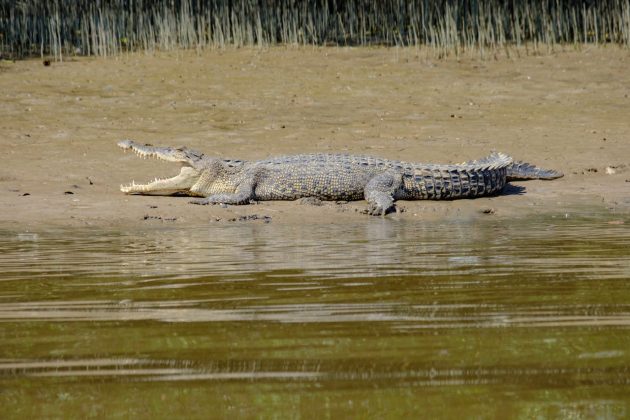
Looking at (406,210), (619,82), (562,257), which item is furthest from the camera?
(619,82)

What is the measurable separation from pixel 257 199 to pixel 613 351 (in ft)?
25.0

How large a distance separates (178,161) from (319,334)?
759 centimetres

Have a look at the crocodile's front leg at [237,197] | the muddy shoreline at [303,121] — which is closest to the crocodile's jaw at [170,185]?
the muddy shoreline at [303,121]

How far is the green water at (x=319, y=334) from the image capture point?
8.21 ft

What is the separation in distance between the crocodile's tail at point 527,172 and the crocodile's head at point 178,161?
3.42m

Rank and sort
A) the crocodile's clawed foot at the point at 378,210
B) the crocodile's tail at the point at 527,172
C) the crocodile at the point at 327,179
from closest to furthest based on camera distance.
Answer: the crocodile's clawed foot at the point at 378,210 < the crocodile at the point at 327,179 < the crocodile's tail at the point at 527,172

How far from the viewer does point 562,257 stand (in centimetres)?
568

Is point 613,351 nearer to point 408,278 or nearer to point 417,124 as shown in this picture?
point 408,278

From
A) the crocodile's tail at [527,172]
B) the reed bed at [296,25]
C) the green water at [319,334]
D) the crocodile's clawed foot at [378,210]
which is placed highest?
the reed bed at [296,25]

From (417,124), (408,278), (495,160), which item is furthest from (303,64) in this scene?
(408,278)

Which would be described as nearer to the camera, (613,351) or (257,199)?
(613,351)

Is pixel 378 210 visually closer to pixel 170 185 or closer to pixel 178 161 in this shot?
pixel 170 185

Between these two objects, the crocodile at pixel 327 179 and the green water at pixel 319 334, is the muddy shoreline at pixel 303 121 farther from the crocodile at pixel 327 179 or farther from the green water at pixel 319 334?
the green water at pixel 319 334

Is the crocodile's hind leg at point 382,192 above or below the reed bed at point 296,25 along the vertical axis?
below
